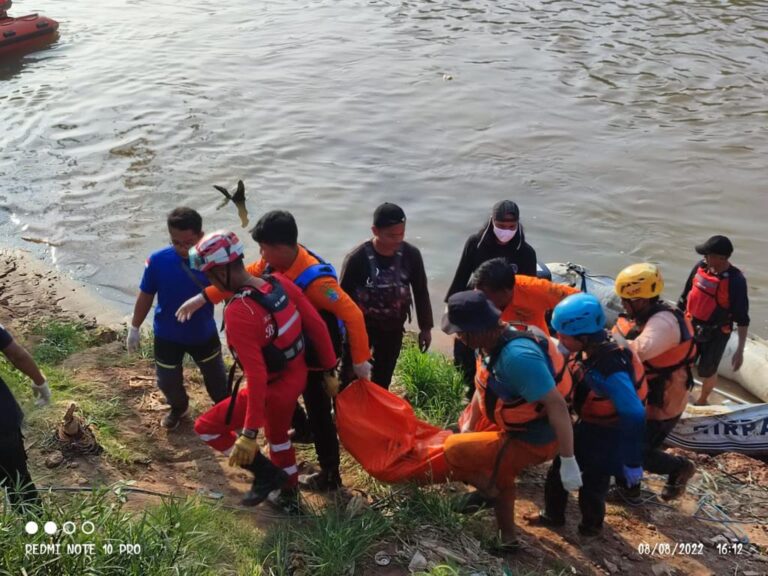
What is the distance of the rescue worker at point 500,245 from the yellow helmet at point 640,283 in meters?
1.13

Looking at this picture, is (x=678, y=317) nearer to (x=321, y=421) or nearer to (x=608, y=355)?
(x=608, y=355)

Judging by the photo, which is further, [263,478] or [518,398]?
[263,478]

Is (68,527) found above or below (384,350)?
above

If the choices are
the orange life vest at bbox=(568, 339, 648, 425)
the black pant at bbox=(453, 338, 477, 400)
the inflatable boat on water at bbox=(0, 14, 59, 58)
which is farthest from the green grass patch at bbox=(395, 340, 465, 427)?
the inflatable boat on water at bbox=(0, 14, 59, 58)

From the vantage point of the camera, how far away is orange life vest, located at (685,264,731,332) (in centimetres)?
597

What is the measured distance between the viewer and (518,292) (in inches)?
190

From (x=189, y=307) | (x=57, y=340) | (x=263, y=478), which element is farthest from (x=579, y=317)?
(x=57, y=340)

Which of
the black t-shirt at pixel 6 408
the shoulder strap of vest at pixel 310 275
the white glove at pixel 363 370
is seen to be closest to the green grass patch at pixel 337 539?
the white glove at pixel 363 370

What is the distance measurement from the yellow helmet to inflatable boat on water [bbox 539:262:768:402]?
2.51 metres

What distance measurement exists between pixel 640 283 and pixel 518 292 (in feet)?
2.65

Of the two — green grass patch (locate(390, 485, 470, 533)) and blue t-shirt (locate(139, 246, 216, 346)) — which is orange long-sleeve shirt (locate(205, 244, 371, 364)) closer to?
blue t-shirt (locate(139, 246, 216, 346))

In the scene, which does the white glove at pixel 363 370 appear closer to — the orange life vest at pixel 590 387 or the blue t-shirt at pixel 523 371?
the blue t-shirt at pixel 523 371

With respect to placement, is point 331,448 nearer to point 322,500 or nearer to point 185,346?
point 322,500

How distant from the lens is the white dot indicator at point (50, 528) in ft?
10.0
